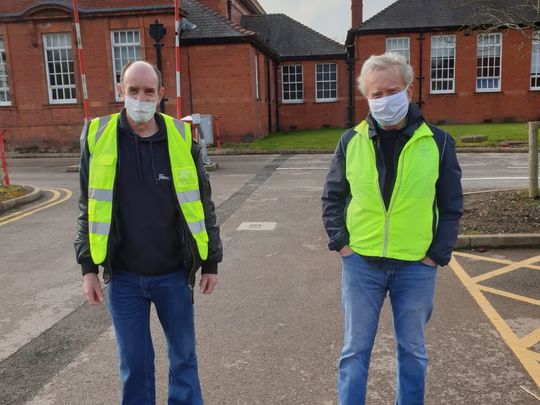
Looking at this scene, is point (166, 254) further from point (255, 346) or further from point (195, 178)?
point (255, 346)

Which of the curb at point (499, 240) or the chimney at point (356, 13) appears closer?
the curb at point (499, 240)

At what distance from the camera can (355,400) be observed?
9.00 feet

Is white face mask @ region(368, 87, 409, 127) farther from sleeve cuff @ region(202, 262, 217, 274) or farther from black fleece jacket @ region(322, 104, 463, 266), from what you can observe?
sleeve cuff @ region(202, 262, 217, 274)

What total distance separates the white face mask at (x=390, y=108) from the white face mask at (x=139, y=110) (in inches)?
43.4

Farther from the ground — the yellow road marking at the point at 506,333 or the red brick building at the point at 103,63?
→ the red brick building at the point at 103,63

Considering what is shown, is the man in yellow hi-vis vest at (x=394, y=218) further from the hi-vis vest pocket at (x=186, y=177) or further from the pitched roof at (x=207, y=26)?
the pitched roof at (x=207, y=26)

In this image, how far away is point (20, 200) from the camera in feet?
35.0

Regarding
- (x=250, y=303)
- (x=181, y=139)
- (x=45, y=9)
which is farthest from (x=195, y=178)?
(x=45, y=9)

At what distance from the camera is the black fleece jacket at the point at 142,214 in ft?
8.68

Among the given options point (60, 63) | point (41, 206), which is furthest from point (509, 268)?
point (60, 63)

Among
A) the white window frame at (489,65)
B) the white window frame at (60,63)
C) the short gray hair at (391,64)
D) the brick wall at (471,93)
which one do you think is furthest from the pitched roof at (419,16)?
the short gray hair at (391,64)

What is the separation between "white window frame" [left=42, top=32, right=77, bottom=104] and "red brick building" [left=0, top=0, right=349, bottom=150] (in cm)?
4

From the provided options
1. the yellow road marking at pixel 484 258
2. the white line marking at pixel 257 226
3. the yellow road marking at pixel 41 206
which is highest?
the yellow road marking at pixel 41 206

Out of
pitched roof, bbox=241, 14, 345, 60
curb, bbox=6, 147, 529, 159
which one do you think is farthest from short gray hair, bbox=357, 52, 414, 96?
pitched roof, bbox=241, 14, 345, 60
